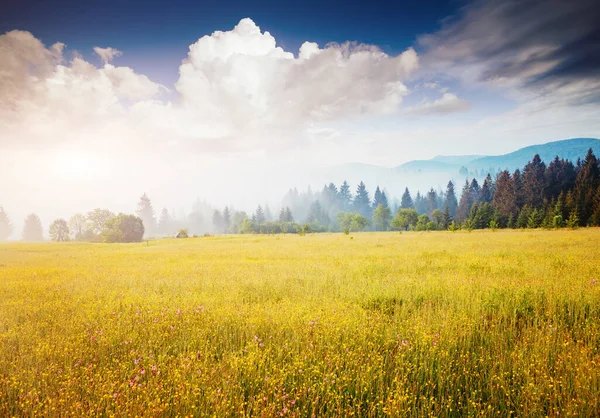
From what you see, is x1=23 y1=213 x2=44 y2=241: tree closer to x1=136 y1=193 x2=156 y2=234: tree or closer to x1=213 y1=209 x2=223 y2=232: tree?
x1=136 y1=193 x2=156 y2=234: tree

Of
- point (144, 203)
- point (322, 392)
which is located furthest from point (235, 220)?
point (322, 392)

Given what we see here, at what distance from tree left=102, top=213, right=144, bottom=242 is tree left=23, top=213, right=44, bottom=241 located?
5868 centimetres

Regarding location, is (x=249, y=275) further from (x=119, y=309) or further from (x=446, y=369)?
(x=446, y=369)

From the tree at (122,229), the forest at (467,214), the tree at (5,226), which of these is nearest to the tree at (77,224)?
the forest at (467,214)

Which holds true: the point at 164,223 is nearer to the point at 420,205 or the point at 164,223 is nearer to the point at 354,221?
the point at 354,221

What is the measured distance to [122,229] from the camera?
261ft

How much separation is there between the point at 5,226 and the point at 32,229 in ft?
67.4

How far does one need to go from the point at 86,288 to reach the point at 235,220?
120m

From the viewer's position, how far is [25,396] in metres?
3.43

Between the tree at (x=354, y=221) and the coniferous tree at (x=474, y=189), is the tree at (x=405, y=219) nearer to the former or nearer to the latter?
A: the tree at (x=354, y=221)

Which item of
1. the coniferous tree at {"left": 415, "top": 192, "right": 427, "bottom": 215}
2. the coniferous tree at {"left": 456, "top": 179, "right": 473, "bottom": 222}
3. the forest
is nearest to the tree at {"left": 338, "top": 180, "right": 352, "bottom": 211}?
the forest

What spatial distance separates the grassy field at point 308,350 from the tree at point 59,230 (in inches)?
4332

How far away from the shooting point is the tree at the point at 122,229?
78.0 meters

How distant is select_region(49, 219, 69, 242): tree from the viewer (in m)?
91.7
